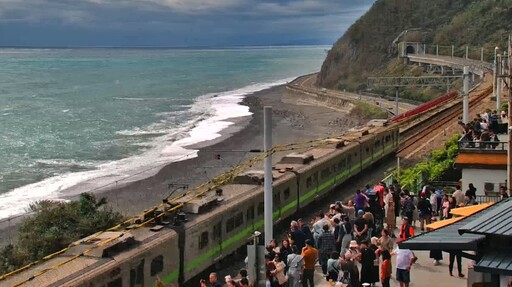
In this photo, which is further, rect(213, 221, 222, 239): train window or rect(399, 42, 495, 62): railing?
rect(399, 42, 495, 62): railing

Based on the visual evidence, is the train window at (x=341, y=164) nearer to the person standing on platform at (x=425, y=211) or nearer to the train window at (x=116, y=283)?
the person standing on platform at (x=425, y=211)

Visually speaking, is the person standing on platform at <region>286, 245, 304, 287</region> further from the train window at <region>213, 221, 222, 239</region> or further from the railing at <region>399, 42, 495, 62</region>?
the railing at <region>399, 42, 495, 62</region>

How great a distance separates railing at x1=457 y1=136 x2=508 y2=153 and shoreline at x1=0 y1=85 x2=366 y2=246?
57.4 ft

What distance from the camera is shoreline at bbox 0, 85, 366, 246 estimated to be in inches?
1515

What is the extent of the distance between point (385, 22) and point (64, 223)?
10277cm

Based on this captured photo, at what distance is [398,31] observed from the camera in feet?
388

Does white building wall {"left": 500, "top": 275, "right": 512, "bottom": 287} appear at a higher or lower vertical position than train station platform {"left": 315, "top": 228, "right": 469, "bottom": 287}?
higher

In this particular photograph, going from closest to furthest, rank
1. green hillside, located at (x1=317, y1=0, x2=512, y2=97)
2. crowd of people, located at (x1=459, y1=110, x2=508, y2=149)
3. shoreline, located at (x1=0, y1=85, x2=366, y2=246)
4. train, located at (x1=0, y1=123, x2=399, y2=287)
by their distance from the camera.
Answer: train, located at (x1=0, y1=123, x2=399, y2=287) < crowd of people, located at (x1=459, y1=110, x2=508, y2=149) < shoreline, located at (x1=0, y1=85, x2=366, y2=246) < green hillside, located at (x1=317, y1=0, x2=512, y2=97)

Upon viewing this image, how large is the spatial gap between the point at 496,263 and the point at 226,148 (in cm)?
5030

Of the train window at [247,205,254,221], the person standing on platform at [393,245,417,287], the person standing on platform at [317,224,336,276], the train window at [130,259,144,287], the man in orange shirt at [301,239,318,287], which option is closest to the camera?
the person standing on platform at [393,245,417,287]

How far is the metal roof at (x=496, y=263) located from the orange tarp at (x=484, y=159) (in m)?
14.0

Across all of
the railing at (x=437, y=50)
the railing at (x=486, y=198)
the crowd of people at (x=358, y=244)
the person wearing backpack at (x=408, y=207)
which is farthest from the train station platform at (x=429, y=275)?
the railing at (x=437, y=50)

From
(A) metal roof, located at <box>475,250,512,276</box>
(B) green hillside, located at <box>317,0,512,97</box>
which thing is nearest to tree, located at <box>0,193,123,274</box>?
(A) metal roof, located at <box>475,250,512,276</box>

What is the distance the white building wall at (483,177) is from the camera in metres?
21.4
